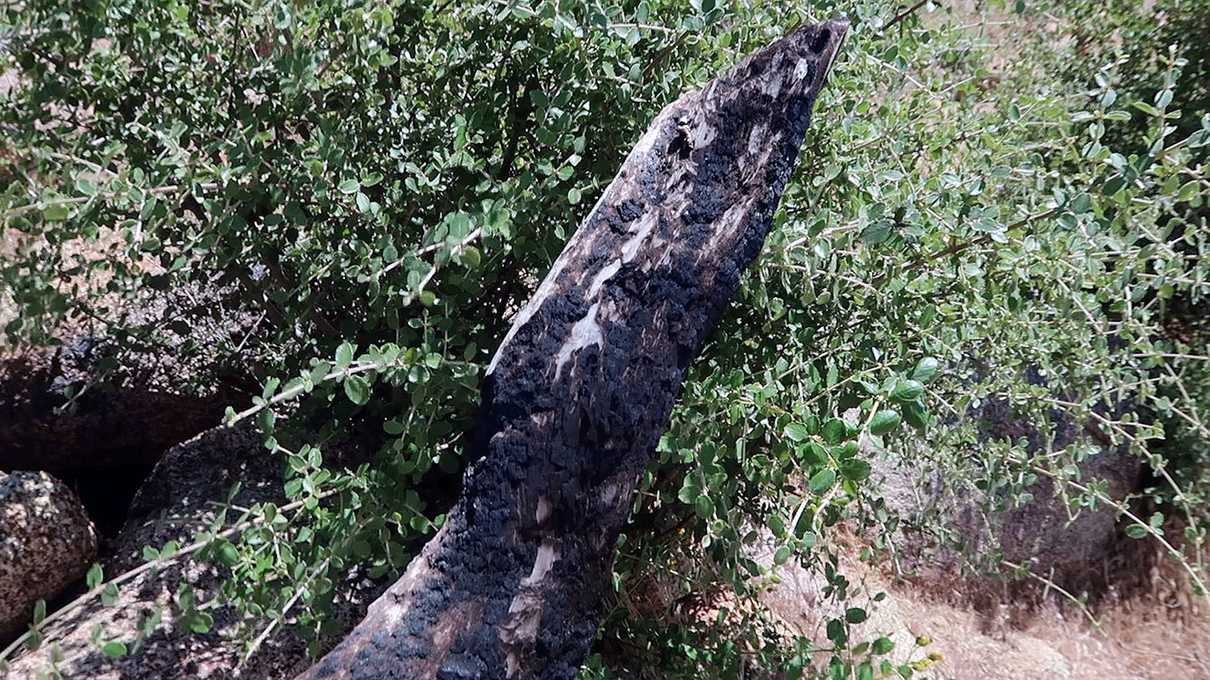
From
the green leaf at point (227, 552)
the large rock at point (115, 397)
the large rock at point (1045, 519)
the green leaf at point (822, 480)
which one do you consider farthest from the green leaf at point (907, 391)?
the large rock at point (115, 397)

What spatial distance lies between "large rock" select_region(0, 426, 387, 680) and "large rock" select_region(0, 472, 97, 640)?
11cm

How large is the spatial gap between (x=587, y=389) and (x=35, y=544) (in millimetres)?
1922

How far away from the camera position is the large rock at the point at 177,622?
7.52ft

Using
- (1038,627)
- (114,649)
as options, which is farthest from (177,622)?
(1038,627)

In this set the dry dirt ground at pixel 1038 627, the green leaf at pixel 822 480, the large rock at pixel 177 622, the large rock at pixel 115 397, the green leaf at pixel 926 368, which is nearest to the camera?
the green leaf at pixel 822 480

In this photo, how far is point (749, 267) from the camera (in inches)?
73.0

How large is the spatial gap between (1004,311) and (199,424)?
2360 mm

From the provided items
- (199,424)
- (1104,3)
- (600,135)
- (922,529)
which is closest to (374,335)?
(600,135)

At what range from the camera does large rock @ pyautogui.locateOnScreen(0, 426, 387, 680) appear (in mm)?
2293

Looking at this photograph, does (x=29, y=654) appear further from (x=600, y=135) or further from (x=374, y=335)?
(x=600, y=135)

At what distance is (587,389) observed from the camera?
1599mm

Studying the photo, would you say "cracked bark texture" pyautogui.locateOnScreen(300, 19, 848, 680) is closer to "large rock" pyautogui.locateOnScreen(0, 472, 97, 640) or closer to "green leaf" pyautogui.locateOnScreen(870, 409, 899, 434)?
"green leaf" pyautogui.locateOnScreen(870, 409, 899, 434)

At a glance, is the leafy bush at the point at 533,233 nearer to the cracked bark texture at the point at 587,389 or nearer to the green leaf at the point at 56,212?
the green leaf at the point at 56,212

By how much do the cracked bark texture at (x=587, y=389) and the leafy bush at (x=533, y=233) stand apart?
0.44 ft
